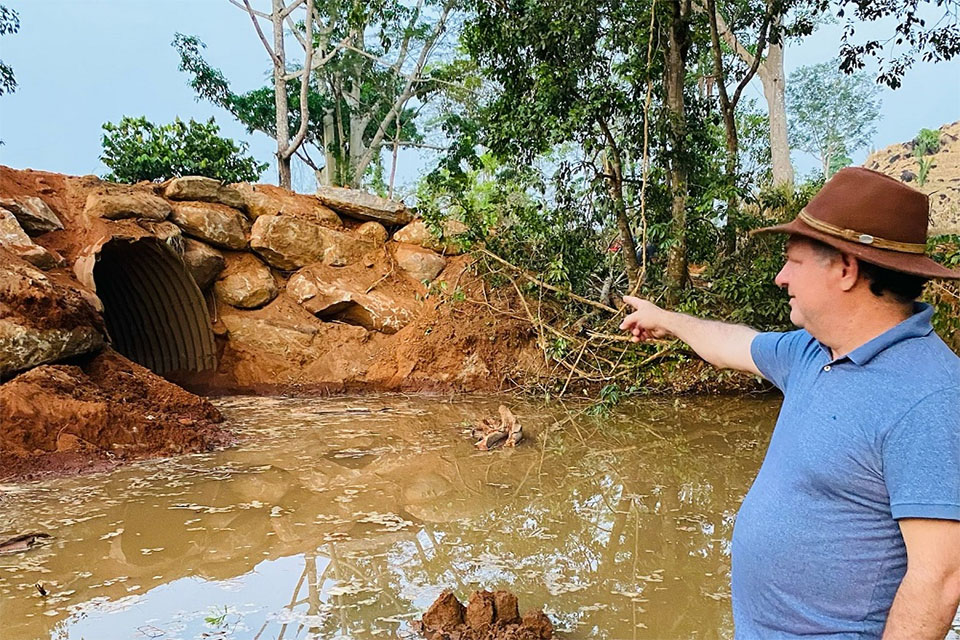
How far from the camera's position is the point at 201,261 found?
32.2ft

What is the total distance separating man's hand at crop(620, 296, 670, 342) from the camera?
2057 millimetres

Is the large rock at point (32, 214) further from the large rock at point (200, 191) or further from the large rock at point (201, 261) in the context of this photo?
the large rock at point (200, 191)

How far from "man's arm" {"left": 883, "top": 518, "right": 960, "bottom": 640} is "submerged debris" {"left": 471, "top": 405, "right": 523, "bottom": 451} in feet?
16.2

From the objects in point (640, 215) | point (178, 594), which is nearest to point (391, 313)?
point (640, 215)

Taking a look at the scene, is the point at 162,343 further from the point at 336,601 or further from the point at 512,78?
the point at 336,601

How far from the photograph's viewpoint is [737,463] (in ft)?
18.2

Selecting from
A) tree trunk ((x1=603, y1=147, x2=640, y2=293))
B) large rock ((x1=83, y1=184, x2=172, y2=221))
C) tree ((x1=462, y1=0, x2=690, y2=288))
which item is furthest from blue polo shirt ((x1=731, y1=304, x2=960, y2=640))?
large rock ((x1=83, y1=184, x2=172, y2=221))

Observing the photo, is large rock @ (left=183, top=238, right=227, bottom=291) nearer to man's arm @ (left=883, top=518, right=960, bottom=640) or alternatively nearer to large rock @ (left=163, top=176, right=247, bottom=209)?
large rock @ (left=163, top=176, right=247, bottom=209)

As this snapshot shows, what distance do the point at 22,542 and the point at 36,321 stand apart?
112 inches

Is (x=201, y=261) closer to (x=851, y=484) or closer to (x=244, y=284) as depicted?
(x=244, y=284)

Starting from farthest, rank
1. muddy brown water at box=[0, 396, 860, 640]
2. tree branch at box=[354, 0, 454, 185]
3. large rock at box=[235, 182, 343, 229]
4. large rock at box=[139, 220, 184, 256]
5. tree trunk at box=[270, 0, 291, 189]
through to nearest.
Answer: tree branch at box=[354, 0, 454, 185] → tree trunk at box=[270, 0, 291, 189] → large rock at box=[235, 182, 343, 229] → large rock at box=[139, 220, 184, 256] → muddy brown water at box=[0, 396, 860, 640]

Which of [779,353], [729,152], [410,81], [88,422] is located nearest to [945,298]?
[729,152]

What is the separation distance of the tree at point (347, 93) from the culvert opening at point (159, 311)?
7.97m

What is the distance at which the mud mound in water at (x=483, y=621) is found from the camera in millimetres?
2723
